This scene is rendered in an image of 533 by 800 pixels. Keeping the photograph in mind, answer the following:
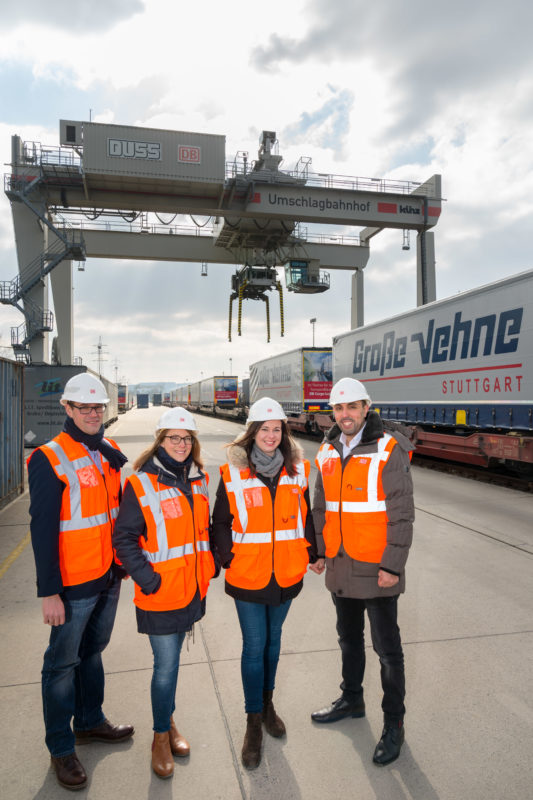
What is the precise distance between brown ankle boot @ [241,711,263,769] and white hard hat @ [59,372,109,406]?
1989mm

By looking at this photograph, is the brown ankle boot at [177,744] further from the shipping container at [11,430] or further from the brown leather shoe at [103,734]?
the shipping container at [11,430]

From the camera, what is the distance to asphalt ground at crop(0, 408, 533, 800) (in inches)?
103

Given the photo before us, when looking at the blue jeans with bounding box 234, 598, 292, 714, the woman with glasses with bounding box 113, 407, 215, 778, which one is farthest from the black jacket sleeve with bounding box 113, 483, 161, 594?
the blue jeans with bounding box 234, 598, 292, 714

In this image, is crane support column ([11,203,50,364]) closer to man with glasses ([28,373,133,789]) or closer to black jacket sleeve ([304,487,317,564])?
man with glasses ([28,373,133,789])

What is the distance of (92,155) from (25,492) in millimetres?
15858

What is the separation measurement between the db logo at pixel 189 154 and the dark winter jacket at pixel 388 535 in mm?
21781

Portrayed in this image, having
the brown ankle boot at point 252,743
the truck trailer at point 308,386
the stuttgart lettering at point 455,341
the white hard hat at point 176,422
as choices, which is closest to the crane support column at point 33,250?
the truck trailer at point 308,386

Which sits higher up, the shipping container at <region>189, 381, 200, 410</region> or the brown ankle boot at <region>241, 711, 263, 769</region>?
the shipping container at <region>189, 381, 200, 410</region>

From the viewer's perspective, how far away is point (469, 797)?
99.1 inches

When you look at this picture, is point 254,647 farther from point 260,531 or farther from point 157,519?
point 157,519

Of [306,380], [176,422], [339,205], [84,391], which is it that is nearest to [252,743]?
[176,422]

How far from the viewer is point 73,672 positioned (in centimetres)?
273

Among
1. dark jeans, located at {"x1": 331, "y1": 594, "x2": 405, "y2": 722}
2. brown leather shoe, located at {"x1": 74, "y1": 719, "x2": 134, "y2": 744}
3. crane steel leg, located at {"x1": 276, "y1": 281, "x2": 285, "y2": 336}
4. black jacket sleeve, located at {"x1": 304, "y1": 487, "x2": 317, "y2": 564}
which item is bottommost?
brown leather shoe, located at {"x1": 74, "y1": 719, "x2": 134, "y2": 744}

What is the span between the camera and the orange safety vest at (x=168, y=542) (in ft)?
8.79
